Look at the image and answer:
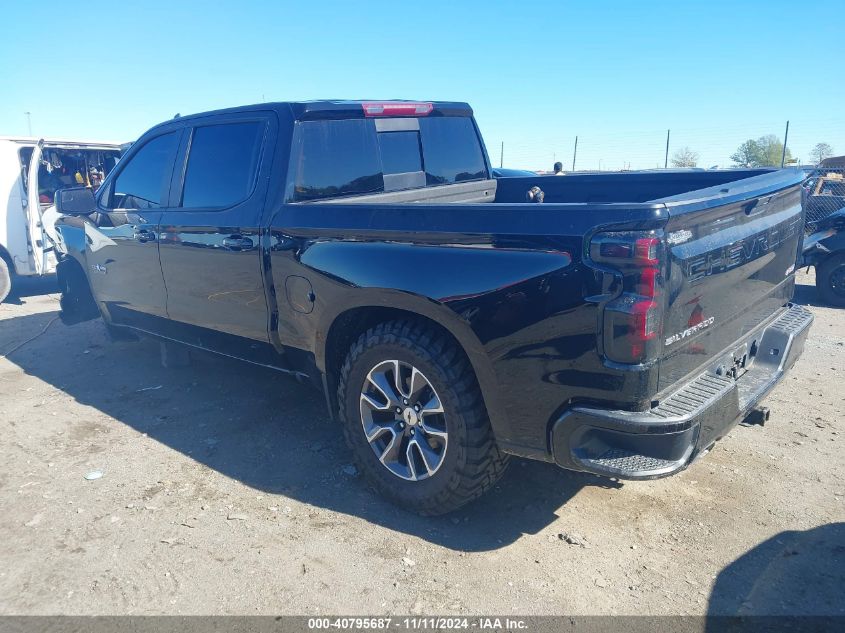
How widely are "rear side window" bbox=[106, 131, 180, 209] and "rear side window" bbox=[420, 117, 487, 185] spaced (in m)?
1.83

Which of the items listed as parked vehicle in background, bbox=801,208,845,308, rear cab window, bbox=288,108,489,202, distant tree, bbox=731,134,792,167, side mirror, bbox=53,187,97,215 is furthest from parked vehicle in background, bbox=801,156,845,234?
distant tree, bbox=731,134,792,167

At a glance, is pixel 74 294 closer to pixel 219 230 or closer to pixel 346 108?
pixel 219 230

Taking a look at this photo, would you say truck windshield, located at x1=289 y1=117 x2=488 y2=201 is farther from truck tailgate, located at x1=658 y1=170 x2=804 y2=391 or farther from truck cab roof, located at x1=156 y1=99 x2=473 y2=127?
truck tailgate, located at x1=658 y1=170 x2=804 y2=391

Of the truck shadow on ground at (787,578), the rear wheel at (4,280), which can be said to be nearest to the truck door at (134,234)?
the truck shadow on ground at (787,578)

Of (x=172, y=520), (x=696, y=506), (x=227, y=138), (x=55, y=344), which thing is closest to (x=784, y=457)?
(x=696, y=506)

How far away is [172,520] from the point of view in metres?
3.27

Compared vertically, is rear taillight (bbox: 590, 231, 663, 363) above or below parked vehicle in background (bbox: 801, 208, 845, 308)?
above

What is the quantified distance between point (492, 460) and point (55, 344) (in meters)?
5.80

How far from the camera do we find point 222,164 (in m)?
4.03

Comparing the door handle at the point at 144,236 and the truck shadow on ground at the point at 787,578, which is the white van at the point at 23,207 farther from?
the truck shadow on ground at the point at 787,578

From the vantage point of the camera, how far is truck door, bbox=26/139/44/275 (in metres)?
8.81

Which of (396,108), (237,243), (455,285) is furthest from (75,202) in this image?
(455,285)

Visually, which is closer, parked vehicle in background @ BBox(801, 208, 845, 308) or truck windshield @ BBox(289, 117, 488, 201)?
truck windshield @ BBox(289, 117, 488, 201)

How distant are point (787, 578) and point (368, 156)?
125 inches
